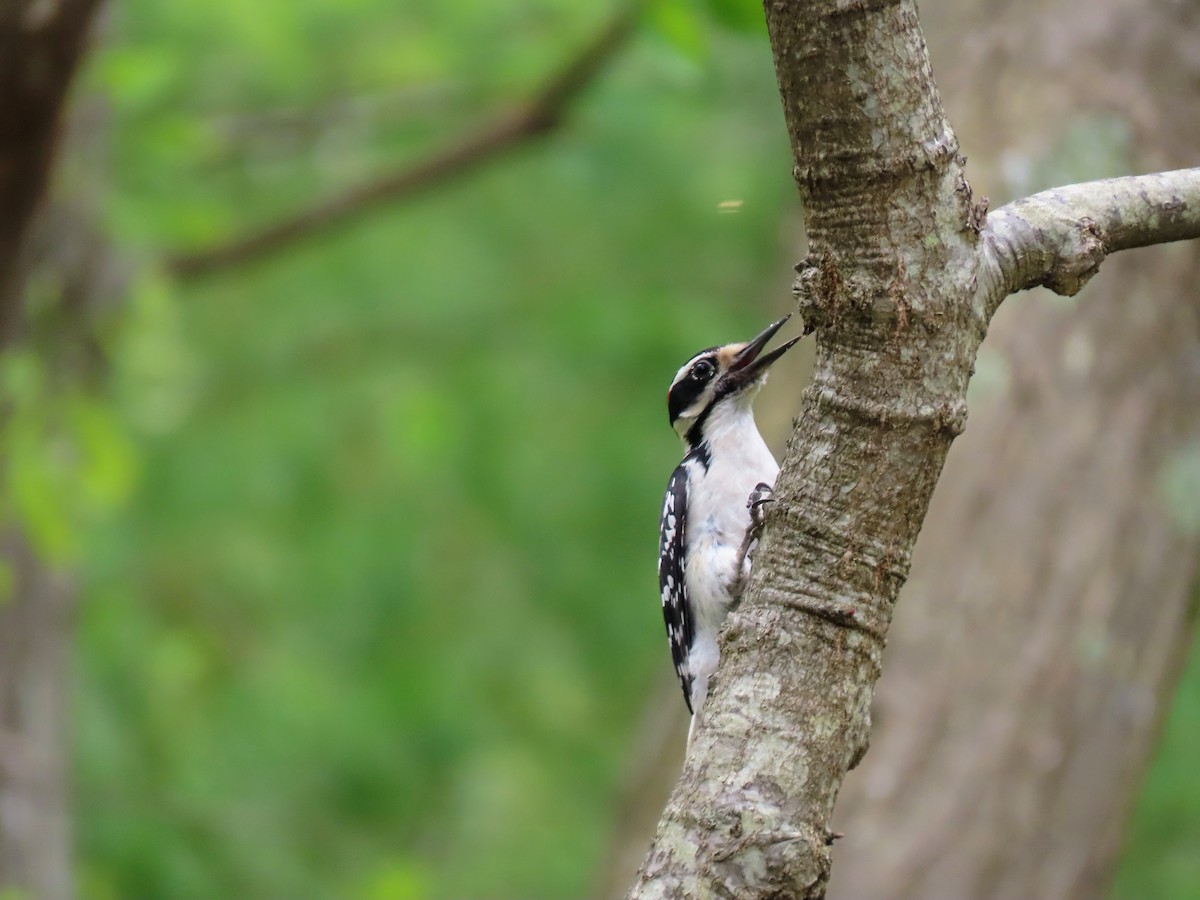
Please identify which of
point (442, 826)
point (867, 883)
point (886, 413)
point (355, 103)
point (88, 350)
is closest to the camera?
point (886, 413)

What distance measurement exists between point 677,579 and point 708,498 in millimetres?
315

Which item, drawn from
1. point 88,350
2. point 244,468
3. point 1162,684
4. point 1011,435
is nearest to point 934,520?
point 1011,435

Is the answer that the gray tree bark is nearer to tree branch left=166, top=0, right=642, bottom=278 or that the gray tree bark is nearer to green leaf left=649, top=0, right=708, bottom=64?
green leaf left=649, top=0, right=708, bottom=64

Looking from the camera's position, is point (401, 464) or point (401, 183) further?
point (401, 464)

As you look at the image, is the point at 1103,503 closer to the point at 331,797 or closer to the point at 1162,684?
the point at 1162,684

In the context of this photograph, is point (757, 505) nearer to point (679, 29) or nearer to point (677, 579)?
point (677, 579)

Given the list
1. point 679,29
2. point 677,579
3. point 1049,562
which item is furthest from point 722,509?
point 679,29

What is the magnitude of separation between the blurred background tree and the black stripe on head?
112 inches

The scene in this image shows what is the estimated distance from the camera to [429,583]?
9.25 m

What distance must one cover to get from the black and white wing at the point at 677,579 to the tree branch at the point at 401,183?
10.5ft

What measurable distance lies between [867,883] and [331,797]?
488cm

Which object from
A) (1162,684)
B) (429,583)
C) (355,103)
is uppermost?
(355,103)

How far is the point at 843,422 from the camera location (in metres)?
2.20

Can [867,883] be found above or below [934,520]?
below
